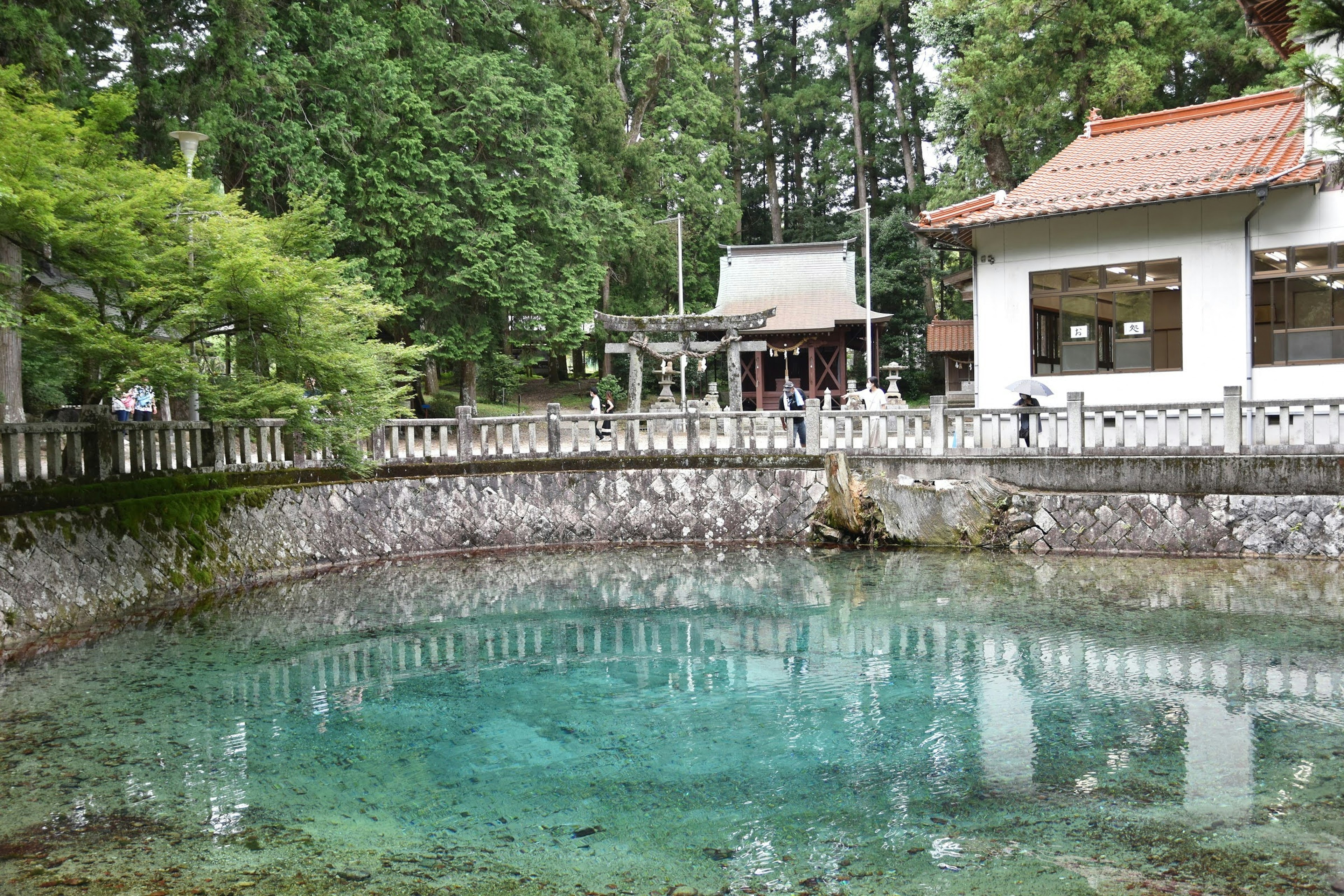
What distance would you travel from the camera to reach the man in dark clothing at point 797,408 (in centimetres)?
1697

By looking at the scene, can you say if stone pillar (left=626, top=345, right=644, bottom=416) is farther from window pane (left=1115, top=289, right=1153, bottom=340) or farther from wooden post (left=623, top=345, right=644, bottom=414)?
window pane (left=1115, top=289, right=1153, bottom=340)

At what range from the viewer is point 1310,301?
14992 millimetres

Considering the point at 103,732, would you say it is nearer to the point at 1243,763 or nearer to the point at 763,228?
the point at 1243,763

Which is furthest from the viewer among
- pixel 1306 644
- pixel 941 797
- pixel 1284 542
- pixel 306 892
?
pixel 1284 542

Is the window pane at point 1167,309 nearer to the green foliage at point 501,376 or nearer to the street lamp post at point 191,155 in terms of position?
the street lamp post at point 191,155

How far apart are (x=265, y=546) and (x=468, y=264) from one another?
12.0 metres

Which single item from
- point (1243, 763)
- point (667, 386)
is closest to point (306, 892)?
point (1243, 763)

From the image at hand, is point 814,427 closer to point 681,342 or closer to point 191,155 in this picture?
point 681,342

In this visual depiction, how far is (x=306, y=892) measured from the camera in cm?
512

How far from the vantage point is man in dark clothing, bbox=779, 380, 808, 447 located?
17.0 metres

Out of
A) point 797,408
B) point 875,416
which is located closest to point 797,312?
point 797,408

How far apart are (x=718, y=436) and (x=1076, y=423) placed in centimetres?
575

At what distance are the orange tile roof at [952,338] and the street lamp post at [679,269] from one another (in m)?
6.45

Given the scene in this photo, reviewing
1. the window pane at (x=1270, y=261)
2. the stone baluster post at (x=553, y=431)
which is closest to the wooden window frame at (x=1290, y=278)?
the window pane at (x=1270, y=261)
